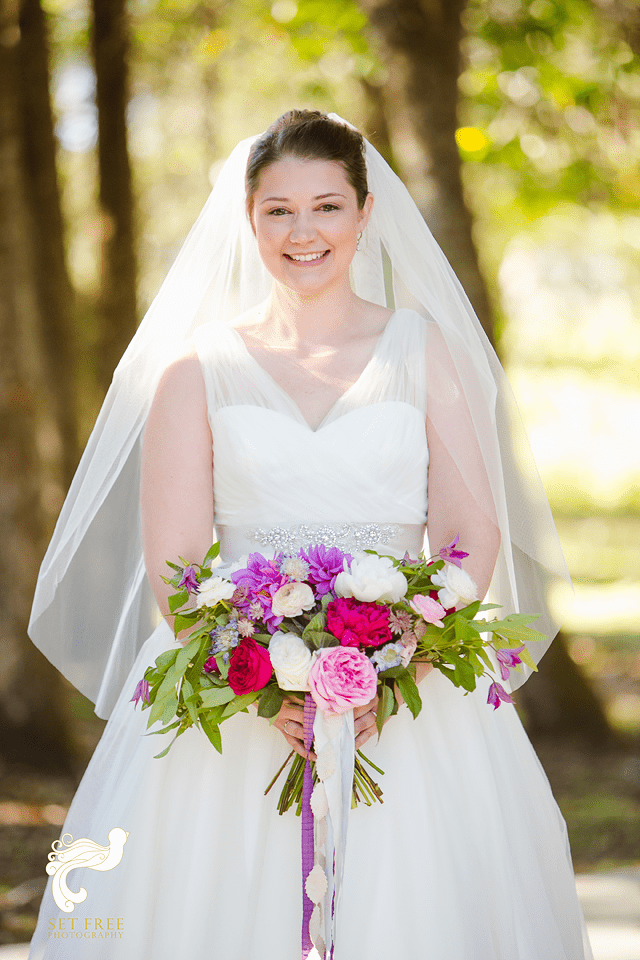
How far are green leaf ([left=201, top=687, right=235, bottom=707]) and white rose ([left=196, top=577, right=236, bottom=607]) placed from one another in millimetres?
210

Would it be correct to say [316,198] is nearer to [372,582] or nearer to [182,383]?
[182,383]

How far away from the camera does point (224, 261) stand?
311cm

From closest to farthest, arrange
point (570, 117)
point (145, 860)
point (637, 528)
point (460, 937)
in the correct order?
point (460, 937)
point (145, 860)
point (570, 117)
point (637, 528)

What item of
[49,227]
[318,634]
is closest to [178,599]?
[318,634]

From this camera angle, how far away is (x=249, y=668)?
7.23 feet

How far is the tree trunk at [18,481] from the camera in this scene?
5973 mm

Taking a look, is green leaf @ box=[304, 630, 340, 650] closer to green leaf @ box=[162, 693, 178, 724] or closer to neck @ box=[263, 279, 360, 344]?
green leaf @ box=[162, 693, 178, 724]

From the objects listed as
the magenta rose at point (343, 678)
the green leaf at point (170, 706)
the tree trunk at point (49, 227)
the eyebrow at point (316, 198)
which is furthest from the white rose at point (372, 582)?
the tree trunk at point (49, 227)

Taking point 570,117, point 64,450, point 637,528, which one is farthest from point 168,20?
point 637,528

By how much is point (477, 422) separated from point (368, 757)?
1012mm

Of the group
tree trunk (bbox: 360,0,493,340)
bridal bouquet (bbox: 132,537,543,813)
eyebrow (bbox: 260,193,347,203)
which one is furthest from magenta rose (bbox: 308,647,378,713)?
tree trunk (bbox: 360,0,493,340)

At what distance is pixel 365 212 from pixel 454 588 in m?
1.31

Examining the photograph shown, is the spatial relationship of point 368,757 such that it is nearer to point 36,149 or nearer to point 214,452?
point 214,452

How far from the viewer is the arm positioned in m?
2.72
